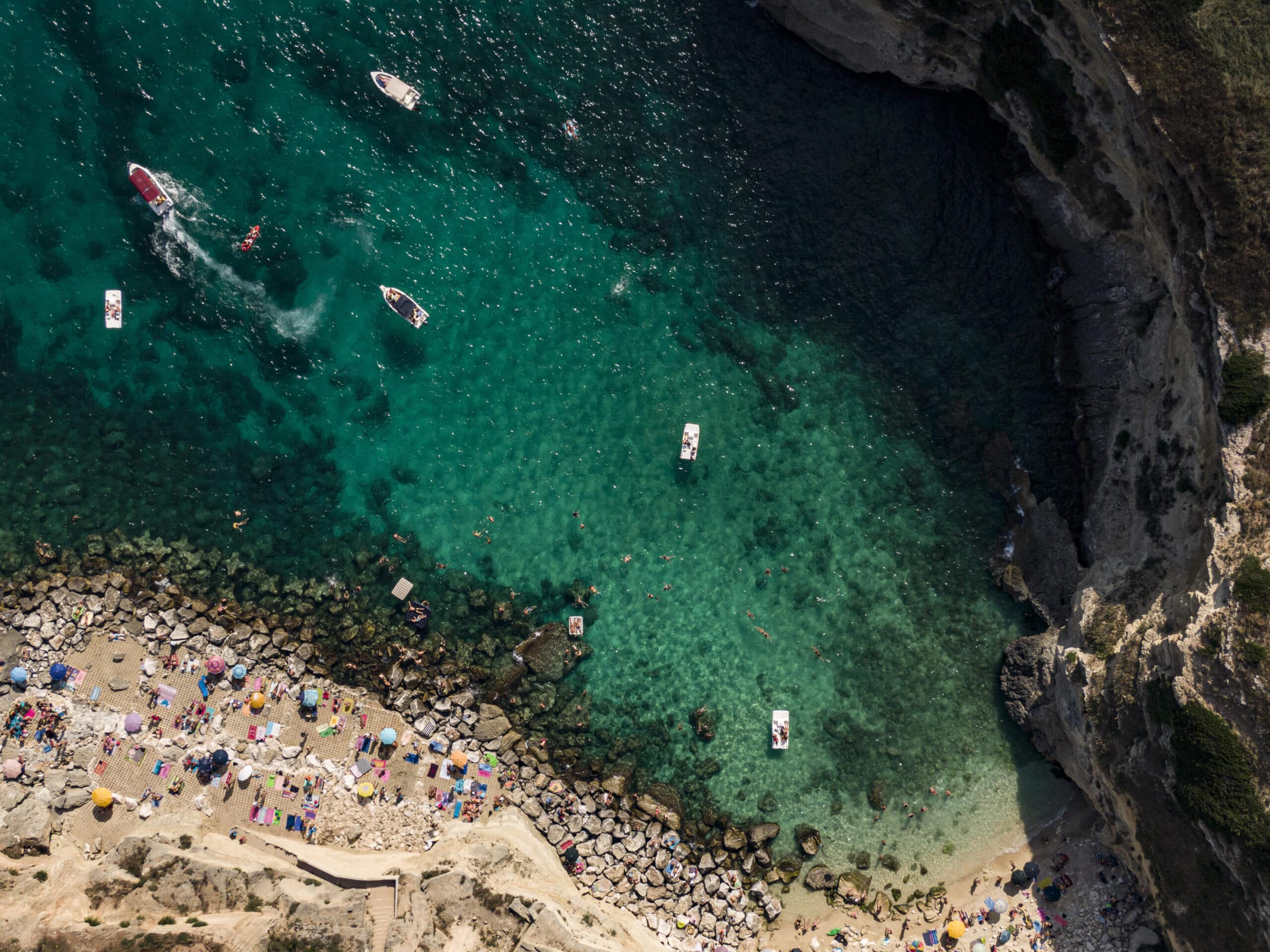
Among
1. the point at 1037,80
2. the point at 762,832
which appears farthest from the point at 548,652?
the point at 1037,80

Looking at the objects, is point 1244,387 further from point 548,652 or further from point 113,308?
point 113,308

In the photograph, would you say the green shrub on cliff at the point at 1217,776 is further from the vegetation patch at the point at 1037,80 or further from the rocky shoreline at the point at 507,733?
the vegetation patch at the point at 1037,80

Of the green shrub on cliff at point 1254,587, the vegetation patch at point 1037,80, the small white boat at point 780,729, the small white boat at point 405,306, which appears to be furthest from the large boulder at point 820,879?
the vegetation patch at point 1037,80

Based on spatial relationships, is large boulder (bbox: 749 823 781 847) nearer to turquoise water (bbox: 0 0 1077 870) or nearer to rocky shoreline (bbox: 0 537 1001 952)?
rocky shoreline (bbox: 0 537 1001 952)

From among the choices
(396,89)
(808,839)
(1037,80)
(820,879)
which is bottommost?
(820,879)

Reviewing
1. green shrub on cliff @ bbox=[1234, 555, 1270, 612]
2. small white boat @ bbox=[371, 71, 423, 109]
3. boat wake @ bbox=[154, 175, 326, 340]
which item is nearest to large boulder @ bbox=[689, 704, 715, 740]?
green shrub on cliff @ bbox=[1234, 555, 1270, 612]
